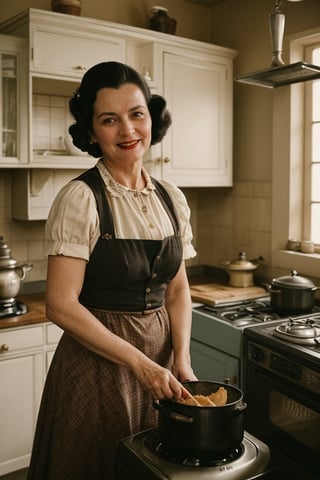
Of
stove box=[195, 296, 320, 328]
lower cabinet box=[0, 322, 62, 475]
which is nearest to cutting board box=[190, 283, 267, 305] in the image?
stove box=[195, 296, 320, 328]

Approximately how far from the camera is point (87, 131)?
1.73 m

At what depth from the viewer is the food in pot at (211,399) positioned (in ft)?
4.51

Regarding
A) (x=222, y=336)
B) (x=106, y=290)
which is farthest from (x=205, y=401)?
(x=222, y=336)

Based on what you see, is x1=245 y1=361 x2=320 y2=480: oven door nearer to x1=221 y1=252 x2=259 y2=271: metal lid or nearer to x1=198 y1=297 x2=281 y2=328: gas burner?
x1=198 y1=297 x2=281 y2=328: gas burner

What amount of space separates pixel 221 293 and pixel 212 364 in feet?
1.72

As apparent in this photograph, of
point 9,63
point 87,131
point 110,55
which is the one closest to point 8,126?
point 9,63

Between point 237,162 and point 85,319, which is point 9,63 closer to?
point 237,162

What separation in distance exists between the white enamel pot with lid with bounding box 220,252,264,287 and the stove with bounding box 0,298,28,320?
1.30 m

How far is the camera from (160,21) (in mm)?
3486

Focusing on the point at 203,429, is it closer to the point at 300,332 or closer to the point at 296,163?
the point at 300,332

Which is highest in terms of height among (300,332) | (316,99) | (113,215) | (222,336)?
(316,99)

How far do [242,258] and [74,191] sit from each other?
2092 mm

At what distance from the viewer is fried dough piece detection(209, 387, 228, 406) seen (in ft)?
4.56

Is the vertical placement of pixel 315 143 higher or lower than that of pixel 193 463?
higher
